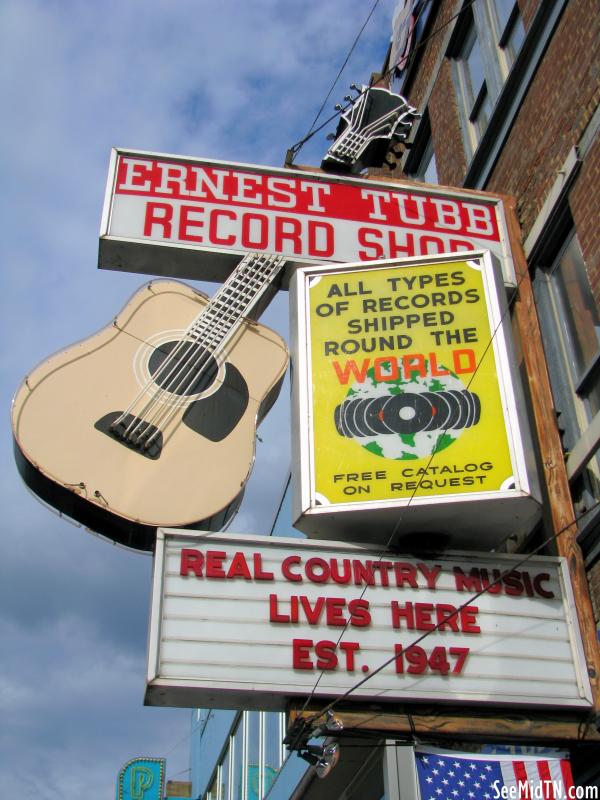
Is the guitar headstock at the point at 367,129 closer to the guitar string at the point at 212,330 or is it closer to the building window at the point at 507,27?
the building window at the point at 507,27

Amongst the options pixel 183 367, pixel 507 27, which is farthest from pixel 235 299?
pixel 507 27

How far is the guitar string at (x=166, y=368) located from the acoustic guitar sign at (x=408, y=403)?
92cm

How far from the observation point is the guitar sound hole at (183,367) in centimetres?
818

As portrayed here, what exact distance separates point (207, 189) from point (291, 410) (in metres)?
2.50

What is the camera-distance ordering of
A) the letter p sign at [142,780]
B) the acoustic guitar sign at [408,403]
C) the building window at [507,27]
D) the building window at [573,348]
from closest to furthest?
the acoustic guitar sign at [408,403]
the building window at [573,348]
the building window at [507,27]
the letter p sign at [142,780]

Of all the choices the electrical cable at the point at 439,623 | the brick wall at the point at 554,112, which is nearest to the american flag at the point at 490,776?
the electrical cable at the point at 439,623

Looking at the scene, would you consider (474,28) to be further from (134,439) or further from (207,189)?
(134,439)

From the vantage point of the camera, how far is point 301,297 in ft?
27.8

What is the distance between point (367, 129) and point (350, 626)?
593 centimetres

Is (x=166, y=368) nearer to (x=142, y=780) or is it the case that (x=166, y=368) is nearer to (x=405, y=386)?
(x=405, y=386)

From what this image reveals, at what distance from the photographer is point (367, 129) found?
1064 cm

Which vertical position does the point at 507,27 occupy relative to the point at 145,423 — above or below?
above

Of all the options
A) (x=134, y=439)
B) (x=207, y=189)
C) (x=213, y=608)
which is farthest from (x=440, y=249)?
(x=213, y=608)

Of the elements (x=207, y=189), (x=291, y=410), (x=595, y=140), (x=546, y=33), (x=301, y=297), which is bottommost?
(x=291, y=410)
